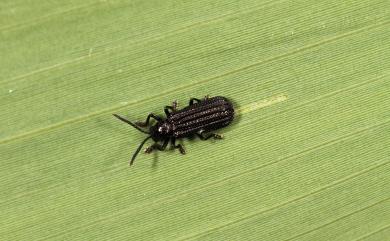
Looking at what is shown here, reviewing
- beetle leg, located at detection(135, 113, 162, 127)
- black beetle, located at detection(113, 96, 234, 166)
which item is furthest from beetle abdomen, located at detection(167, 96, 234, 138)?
beetle leg, located at detection(135, 113, 162, 127)

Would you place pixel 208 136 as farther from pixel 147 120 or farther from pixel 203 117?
pixel 147 120

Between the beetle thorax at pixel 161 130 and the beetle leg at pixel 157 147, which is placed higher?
the beetle thorax at pixel 161 130

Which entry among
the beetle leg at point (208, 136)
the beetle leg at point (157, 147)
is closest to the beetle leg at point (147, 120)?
the beetle leg at point (157, 147)

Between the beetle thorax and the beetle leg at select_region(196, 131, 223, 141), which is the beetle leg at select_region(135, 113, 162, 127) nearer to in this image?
the beetle thorax

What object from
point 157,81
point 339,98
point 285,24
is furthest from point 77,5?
point 339,98

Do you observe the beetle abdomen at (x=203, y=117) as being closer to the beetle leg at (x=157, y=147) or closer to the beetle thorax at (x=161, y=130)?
the beetle thorax at (x=161, y=130)
